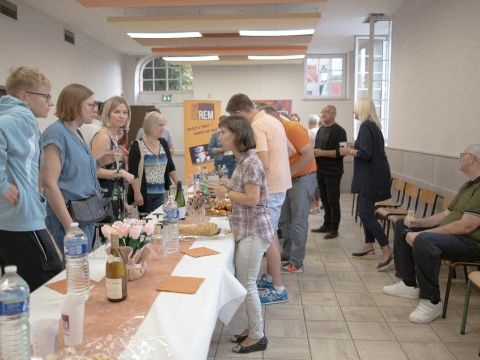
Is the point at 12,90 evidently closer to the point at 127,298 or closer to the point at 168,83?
the point at 127,298

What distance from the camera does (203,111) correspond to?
8.30 meters

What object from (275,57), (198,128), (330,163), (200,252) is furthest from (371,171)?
(275,57)

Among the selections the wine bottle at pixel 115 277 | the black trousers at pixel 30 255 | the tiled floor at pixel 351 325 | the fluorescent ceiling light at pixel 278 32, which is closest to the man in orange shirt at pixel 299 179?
the tiled floor at pixel 351 325

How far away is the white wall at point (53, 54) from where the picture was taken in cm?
596

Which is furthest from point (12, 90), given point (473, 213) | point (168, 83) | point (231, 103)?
point (168, 83)

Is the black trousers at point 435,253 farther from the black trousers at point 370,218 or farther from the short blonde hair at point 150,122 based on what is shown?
the short blonde hair at point 150,122

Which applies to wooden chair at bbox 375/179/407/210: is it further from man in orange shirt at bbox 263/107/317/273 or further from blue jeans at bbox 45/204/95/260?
blue jeans at bbox 45/204/95/260

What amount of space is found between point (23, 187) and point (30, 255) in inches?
11.5

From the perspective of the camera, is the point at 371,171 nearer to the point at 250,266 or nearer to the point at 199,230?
the point at 250,266

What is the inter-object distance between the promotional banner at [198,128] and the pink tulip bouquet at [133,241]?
6413 millimetres

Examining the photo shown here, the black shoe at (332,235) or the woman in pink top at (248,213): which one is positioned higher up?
the woman in pink top at (248,213)

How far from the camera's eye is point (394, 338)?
2.77 m

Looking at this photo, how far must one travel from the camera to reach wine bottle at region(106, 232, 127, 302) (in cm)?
156

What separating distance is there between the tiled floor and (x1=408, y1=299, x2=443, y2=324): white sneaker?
4cm
